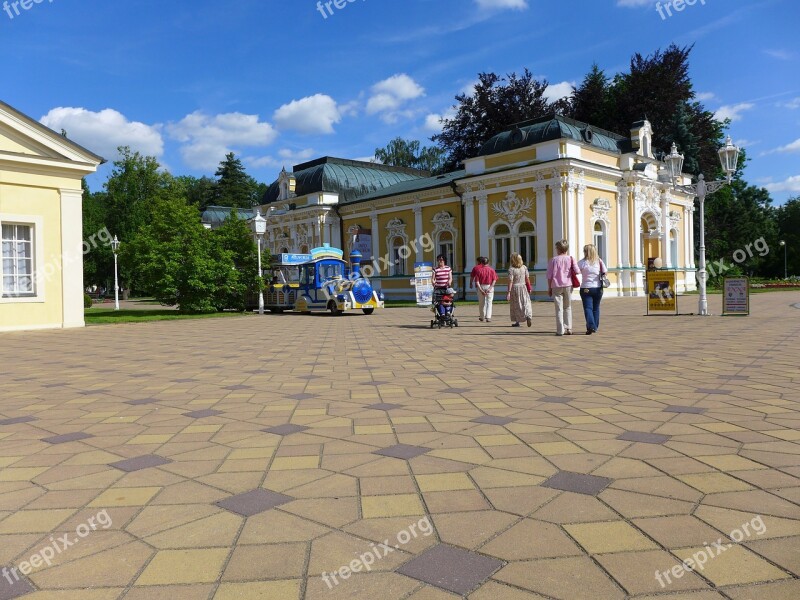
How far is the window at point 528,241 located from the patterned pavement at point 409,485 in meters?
23.0

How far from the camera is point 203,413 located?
568cm

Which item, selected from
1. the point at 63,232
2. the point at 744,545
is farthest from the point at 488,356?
the point at 63,232

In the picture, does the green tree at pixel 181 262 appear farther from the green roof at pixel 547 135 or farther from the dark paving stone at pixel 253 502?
the dark paving stone at pixel 253 502

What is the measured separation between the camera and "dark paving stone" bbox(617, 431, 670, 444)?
4285 millimetres

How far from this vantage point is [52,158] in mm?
18016

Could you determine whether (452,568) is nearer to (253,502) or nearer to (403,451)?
(253,502)

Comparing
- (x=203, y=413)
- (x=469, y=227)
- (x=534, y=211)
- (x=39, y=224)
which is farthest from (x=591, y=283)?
(x=469, y=227)

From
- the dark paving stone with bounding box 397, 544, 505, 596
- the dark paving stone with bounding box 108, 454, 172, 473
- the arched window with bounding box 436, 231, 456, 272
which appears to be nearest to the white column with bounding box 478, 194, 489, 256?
the arched window with bounding box 436, 231, 456, 272

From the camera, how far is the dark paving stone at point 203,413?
555 centimetres

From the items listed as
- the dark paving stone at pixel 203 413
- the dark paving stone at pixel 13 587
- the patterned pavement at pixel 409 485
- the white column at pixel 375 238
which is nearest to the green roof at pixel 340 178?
the white column at pixel 375 238

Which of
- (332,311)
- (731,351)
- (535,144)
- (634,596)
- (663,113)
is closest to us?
(634,596)

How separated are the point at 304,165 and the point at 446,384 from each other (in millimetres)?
42352

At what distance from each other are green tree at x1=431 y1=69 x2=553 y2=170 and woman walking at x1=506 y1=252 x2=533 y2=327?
27.9m

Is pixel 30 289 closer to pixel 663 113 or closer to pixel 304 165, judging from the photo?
pixel 304 165
